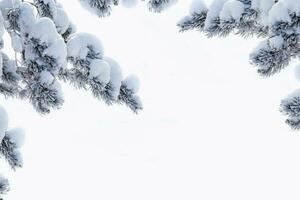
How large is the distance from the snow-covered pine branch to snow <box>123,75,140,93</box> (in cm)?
44

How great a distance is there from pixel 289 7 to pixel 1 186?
72.6 inches

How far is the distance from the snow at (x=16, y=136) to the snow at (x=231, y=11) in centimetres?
138

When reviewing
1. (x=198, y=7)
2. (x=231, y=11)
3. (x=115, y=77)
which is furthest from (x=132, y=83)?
(x=231, y=11)

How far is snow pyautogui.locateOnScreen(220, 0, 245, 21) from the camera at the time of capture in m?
2.60

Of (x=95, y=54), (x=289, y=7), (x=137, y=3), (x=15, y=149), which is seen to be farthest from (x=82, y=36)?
(x=289, y=7)

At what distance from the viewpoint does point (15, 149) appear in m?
→ 2.77

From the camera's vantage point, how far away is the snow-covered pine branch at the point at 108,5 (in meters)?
2.89

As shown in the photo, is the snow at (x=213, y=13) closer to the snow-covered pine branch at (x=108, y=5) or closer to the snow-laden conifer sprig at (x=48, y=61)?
the snow-covered pine branch at (x=108, y=5)

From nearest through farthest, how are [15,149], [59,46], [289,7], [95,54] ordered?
[289,7] < [59,46] < [15,149] < [95,54]

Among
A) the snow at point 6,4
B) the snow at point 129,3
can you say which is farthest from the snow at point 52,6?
the snow at point 129,3

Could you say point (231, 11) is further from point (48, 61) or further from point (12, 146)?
point (12, 146)

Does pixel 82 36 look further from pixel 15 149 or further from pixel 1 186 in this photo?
pixel 1 186

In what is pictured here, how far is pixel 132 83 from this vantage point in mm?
2969

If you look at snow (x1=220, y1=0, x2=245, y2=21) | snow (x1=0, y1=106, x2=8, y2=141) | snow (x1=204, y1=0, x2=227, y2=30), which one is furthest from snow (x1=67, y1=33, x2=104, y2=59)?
snow (x1=220, y1=0, x2=245, y2=21)
